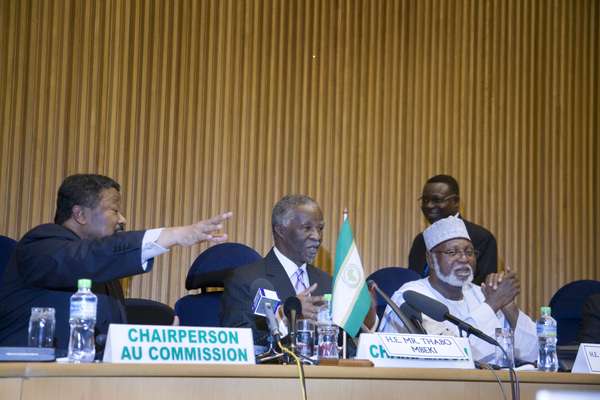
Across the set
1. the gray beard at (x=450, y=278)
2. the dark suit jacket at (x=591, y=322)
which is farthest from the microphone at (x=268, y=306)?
the dark suit jacket at (x=591, y=322)

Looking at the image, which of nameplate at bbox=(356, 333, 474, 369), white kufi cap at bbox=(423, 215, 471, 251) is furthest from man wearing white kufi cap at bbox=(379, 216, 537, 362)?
nameplate at bbox=(356, 333, 474, 369)

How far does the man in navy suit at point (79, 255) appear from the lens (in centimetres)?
358

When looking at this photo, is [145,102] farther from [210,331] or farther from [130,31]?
[210,331]

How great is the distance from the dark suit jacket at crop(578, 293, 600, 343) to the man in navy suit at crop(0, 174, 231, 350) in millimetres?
2193

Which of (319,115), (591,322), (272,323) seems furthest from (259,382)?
(319,115)

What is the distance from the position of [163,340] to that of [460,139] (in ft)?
16.0

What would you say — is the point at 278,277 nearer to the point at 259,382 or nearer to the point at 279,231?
the point at 279,231

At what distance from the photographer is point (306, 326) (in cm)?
350

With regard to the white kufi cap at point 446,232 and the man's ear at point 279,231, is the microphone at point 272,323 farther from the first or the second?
the white kufi cap at point 446,232

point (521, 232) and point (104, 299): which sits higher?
point (521, 232)

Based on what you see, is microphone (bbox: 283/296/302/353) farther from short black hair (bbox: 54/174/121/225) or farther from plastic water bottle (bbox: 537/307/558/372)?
short black hair (bbox: 54/174/121/225)

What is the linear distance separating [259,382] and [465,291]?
8.06 ft

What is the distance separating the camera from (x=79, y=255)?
3.63 m

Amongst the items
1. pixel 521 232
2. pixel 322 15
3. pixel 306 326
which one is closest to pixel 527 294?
pixel 521 232
